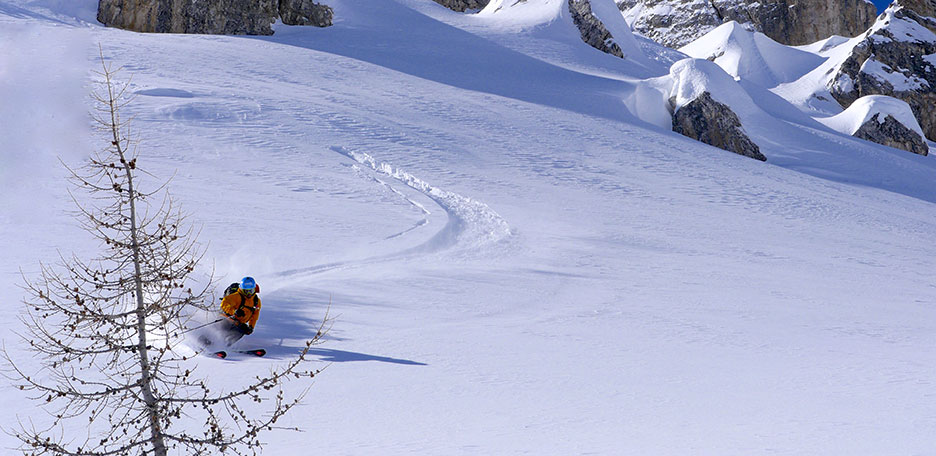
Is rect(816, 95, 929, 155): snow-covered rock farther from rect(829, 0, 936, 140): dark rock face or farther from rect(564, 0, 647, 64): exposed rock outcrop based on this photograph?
rect(829, 0, 936, 140): dark rock face

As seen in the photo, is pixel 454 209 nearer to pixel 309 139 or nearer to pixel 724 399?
pixel 309 139

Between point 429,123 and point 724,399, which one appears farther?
point 429,123

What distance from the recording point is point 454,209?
14.7 metres

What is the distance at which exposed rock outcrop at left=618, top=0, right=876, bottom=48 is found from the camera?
69000 mm

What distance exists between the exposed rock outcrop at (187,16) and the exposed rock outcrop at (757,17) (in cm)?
4597

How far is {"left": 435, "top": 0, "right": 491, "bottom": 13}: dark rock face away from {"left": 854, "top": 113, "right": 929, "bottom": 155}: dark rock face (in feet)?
76.5

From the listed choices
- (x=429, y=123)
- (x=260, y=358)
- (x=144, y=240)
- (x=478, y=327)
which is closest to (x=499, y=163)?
(x=429, y=123)

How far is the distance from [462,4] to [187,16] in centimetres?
2371

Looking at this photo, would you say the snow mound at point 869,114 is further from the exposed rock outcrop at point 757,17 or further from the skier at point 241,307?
the exposed rock outcrop at point 757,17

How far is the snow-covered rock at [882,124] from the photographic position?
34.7 metres

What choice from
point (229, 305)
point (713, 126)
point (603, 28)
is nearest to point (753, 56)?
point (603, 28)

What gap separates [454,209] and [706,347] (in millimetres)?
7227

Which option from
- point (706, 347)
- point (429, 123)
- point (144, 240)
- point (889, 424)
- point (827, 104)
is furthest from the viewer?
point (827, 104)

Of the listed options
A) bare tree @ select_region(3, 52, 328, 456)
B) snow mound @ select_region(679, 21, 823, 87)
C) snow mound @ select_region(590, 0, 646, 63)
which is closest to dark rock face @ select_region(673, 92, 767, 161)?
snow mound @ select_region(590, 0, 646, 63)
